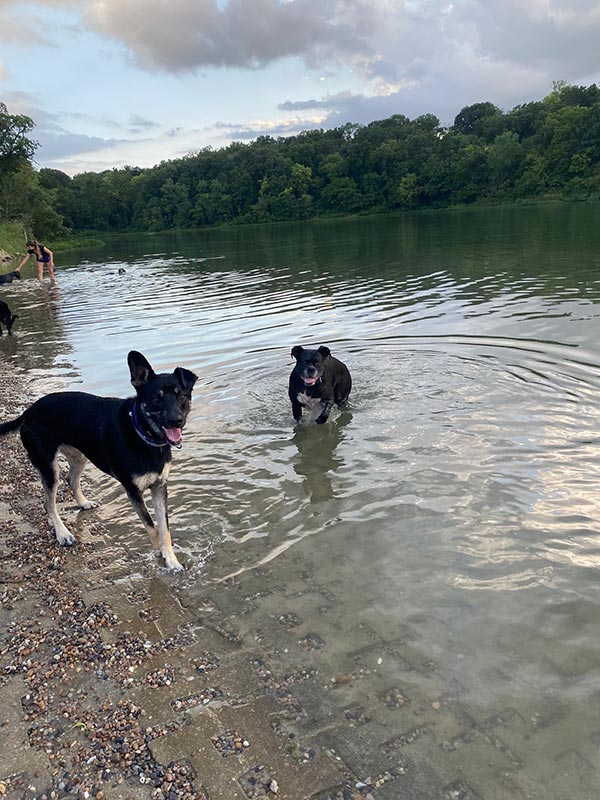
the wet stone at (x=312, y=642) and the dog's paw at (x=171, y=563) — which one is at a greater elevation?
the dog's paw at (x=171, y=563)

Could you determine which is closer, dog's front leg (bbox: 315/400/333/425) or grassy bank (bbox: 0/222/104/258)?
dog's front leg (bbox: 315/400/333/425)

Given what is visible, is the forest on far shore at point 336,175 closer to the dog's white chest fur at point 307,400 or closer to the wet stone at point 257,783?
the dog's white chest fur at point 307,400

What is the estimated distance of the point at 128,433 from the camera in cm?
500

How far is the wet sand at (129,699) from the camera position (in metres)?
2.95

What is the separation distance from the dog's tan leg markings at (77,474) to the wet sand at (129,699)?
1195 mm

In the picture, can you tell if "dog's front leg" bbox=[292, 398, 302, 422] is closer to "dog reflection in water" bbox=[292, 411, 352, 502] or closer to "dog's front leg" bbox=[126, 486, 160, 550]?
"dog reflection in water" bbox=[292, 411, 352, 502]

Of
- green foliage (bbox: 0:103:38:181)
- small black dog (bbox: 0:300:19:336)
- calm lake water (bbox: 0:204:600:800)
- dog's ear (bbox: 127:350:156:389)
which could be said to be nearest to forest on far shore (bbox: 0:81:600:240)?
green foliage (bbox: 0:103:38:181)

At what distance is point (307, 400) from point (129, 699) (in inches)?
220

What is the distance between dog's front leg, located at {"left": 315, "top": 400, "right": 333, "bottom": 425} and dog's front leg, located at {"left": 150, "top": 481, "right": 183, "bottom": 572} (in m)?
3.93

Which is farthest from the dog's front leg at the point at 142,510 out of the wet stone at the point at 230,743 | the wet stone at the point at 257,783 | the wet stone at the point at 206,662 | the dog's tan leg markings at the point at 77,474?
the wet stone at the point at 257,783

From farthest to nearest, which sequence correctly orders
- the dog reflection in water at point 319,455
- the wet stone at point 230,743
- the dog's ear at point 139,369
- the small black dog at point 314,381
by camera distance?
1. the small black dog at point 314,381
2. the dog reflection in water at point 319,455
3. the dog's ear at point 139,369
4. the wet stone at point 230,743

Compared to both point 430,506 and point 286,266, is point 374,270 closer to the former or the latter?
point 286,266

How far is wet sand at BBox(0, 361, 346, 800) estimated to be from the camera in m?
2.95

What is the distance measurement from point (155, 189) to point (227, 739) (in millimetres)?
154170
